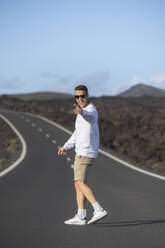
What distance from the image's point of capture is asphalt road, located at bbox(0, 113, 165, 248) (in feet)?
22.1

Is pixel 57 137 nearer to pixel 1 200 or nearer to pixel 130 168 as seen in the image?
pixel 130 168

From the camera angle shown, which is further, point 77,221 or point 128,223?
point 128,223

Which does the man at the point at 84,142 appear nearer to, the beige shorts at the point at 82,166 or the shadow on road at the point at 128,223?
the beige shorts at the point at 82,166

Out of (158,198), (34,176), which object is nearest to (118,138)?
(34,176)

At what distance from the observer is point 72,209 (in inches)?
384

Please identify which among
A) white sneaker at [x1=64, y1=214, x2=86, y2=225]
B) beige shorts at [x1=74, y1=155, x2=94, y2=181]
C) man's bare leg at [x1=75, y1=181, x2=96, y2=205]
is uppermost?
beige shorts at [x1=74, y1=155, x2=94, y2=181]

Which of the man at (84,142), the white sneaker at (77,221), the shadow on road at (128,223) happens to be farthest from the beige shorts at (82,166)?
the shadow on road at (128,223)

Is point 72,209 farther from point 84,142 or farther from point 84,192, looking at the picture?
point 84,142

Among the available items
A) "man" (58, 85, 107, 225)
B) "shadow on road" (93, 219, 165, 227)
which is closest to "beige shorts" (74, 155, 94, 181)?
"man" (58, 85, 107, 225)

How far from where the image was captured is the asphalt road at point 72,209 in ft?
22.1

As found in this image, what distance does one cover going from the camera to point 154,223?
8117 mm

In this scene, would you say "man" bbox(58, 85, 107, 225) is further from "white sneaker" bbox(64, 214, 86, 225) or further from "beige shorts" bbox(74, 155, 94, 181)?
"white sneaker" bbox(64, 214, 86, 225)

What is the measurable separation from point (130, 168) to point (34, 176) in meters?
5.47

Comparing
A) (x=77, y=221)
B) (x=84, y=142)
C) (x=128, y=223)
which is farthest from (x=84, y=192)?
(x=128, y=223)
